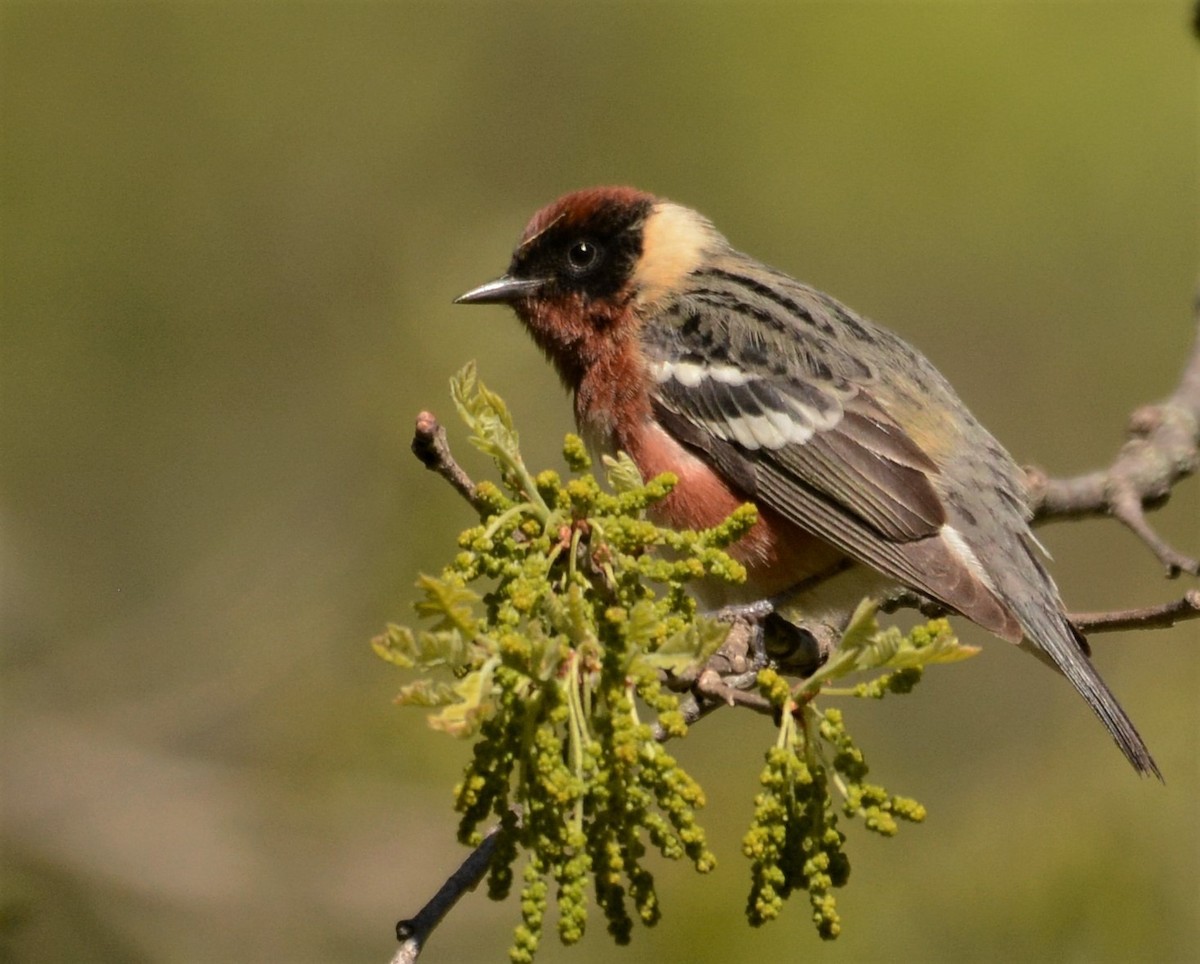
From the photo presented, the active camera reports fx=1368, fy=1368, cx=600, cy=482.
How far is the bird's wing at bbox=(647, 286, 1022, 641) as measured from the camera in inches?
150

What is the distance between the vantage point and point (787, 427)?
13.7 feet

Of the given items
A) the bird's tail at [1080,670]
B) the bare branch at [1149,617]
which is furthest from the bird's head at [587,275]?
the bare branch at [1149,617]

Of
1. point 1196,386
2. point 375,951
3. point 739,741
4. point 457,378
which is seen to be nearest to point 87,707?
point 375,951

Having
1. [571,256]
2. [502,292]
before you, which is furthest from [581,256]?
[502,292]

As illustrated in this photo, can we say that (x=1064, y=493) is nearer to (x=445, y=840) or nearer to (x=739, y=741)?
(x=739, y=741)

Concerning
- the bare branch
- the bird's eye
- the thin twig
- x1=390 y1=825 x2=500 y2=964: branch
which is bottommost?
x1=390 y1=825 x2=500 y2=964: branch

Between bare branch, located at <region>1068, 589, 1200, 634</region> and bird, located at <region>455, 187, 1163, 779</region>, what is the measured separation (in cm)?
19

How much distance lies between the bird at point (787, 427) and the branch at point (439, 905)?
155cm

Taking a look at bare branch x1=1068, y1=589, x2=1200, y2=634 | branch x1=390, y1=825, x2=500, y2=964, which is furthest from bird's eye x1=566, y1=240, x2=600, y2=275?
branch x1=390, y1=825, x2=500, y2=964

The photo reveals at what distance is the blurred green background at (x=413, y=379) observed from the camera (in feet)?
14.3

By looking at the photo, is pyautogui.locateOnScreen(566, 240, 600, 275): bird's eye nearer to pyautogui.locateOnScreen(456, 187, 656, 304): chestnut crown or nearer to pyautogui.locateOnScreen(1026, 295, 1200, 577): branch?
pyautogui.locateOnScreen(456, 187, 656, 304): chestnut crown

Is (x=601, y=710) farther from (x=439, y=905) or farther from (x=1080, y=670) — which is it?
(x=1080, y=670)

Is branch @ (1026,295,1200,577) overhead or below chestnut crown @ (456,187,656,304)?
below

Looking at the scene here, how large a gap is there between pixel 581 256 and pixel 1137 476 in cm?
196
